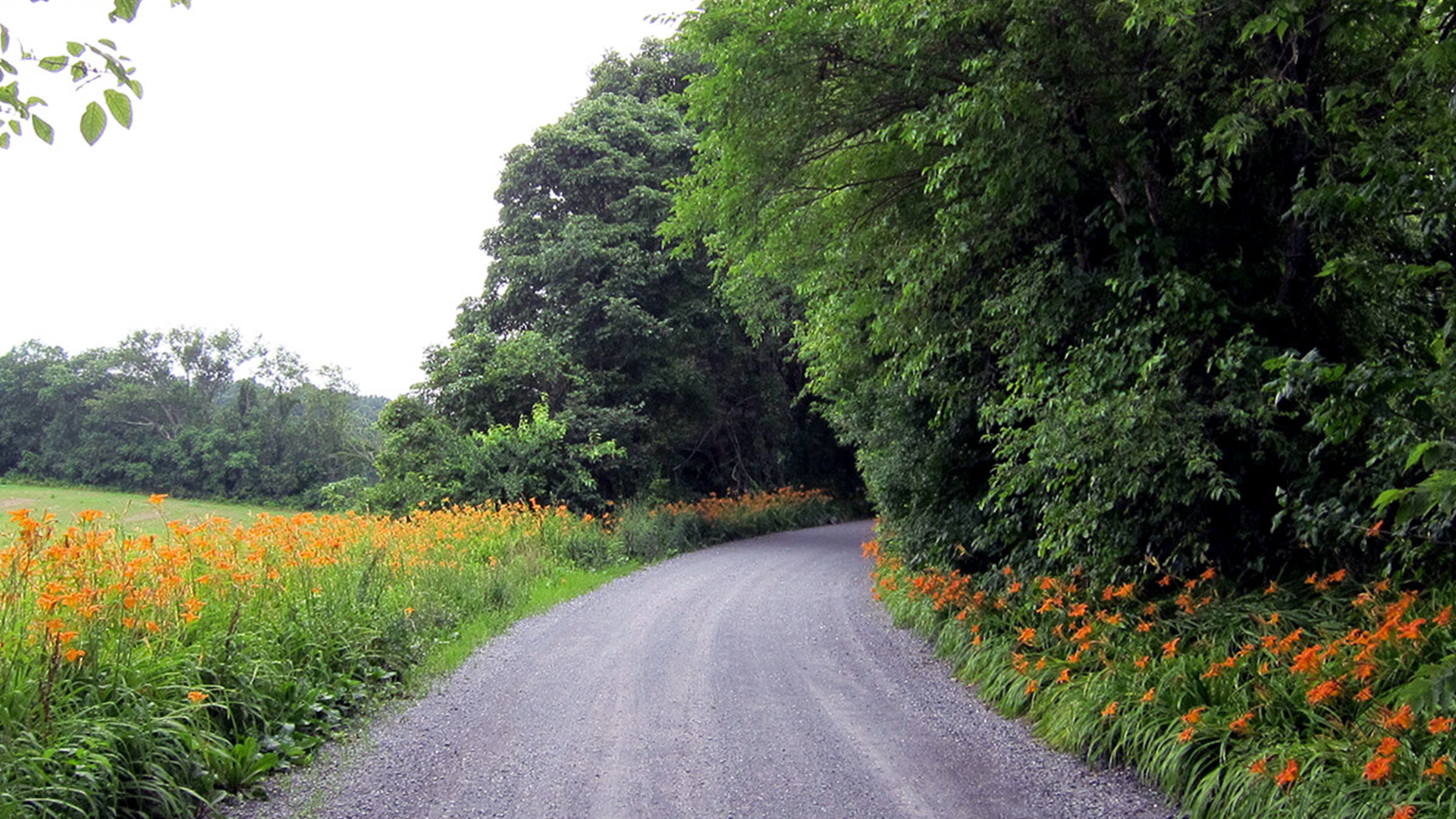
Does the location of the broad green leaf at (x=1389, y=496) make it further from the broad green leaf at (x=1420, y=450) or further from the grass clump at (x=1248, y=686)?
the grass clump at (x=1248, y=686)

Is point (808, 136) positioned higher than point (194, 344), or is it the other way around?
point (194, 344)

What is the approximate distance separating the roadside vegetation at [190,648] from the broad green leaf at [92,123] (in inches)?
111

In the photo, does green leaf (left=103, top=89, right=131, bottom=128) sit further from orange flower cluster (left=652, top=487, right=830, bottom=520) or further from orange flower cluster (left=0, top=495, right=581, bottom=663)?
orange flower cluster (left=652, top=487, right=830, bottom=520)

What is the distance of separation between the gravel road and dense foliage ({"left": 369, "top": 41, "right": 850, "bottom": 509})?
32.2 feet

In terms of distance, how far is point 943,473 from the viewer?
885cm

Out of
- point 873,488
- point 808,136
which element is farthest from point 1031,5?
point 873,488

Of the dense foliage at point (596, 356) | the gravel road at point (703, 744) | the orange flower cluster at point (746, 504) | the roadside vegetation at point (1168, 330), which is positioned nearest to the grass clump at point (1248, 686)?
the roadside vegetation at point (1168, 330)

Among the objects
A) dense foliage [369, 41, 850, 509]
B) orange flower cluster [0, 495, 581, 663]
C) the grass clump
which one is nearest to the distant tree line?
dense foliage [369, 41, 850, 509]

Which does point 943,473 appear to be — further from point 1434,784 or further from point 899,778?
point 1434,784

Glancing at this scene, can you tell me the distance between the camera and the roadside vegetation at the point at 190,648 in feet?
13.1

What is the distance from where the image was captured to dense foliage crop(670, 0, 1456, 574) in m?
4.73

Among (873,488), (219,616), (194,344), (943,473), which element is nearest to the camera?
(219,616)

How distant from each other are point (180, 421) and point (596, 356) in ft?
102

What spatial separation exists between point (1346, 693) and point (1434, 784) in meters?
0.81
